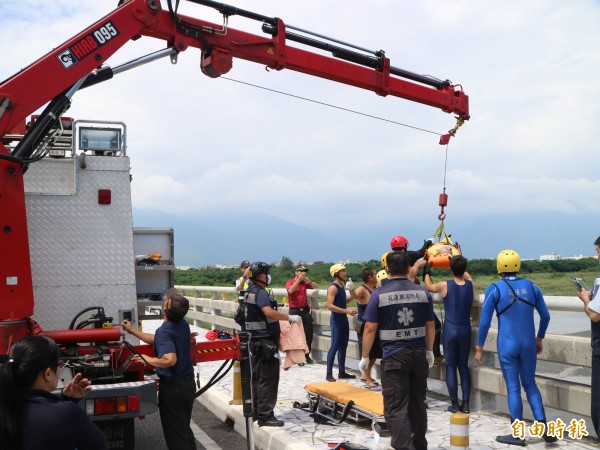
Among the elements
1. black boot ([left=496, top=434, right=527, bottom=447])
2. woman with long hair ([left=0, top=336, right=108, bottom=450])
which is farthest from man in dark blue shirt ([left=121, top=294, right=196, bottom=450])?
black boot ([left=496, top=434, right=527, bottom=447])

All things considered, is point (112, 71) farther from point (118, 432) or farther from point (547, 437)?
point (547, 437)

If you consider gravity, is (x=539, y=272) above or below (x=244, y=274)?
below

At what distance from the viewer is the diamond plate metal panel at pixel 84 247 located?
6727 mm

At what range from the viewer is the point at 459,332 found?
7.77 meters

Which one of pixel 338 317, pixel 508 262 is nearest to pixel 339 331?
pixel 338 317

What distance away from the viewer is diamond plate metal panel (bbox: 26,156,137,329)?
6.73 metres

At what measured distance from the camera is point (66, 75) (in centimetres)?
664

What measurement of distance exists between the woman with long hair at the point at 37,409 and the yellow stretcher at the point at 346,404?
4313 mm

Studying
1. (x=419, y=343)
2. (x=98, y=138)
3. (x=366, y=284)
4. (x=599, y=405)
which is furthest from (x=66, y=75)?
(x=599, y=405)

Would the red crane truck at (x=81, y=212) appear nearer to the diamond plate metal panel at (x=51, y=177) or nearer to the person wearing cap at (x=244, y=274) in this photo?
the diamond plate metal panel at (x=51, y=177)

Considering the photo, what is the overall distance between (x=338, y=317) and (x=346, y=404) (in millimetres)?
2952

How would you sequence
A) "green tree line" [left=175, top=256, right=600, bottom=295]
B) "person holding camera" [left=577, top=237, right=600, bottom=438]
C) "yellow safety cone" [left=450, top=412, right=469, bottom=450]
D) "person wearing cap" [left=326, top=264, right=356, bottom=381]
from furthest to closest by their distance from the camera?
1. "green tree line" [left=175, top=256, right=600, bottom=295]
2. "person wearing cap" [left=326, top=264, right=356, bottom=381]
3. "person holding camera" [left=577, top=237, right=600, bottom=438]
4. "yellow safety cone" [left=450, top=412, right=469, bottom=450]

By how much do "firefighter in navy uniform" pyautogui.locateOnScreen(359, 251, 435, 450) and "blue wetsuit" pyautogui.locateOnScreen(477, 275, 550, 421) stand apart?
4.18 feet

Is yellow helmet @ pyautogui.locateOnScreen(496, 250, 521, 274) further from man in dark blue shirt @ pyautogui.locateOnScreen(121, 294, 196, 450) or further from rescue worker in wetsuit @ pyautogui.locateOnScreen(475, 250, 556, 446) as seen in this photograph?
man in dark blue shirt @ pyautogui.locateOnScreen(121, 294, 196, 450)
